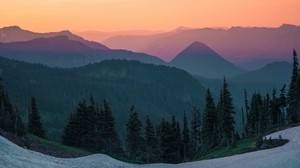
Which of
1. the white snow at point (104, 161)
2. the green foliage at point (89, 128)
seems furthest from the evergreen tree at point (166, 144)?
the white snow at point (104, 161)

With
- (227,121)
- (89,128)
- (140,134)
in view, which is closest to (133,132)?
(140,134)

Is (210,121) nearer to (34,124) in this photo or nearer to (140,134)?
(140,134)

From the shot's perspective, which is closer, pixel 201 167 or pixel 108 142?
pixel 201 167

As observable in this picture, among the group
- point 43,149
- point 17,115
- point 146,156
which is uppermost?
point 17,115

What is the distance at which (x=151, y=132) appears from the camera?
9925 centimetres

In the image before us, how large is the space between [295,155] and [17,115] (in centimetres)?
4538

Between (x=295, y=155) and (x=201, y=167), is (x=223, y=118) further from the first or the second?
(x=295, y=155)

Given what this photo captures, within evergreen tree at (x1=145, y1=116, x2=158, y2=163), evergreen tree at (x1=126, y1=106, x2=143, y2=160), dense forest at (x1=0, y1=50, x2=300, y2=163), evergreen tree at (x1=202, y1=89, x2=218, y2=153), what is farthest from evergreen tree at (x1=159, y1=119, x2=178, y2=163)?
evergreen tree at (x1=202, y1=89, x2=218, y2=153)

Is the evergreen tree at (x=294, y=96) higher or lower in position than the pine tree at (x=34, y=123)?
higher

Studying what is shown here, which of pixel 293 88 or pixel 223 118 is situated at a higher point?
pixel 293 88

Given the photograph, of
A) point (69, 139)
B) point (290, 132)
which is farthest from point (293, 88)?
point (69, 139)

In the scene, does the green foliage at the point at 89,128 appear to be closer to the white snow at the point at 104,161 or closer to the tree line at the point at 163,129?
the tree line at the point at 163,129

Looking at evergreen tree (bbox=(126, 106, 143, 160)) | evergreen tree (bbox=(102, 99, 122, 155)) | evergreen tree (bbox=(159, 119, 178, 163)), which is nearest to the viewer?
evergreen tree (bbox=(159, 119, 178, 163))

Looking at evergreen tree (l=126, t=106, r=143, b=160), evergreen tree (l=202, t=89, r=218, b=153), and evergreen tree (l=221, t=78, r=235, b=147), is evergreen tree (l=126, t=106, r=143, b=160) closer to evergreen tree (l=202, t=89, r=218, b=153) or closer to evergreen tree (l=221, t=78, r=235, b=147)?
evergreen tree (l=202, t=89, r=218, b=153)
